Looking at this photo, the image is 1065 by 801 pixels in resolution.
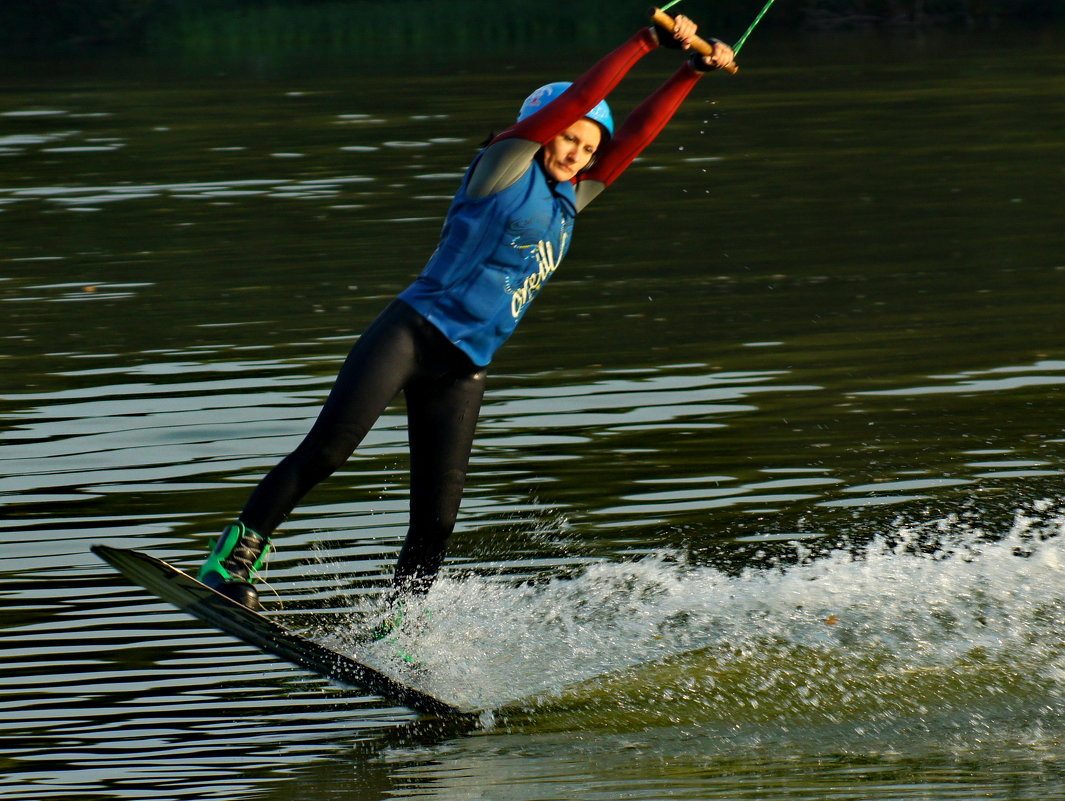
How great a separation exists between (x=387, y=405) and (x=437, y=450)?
0.36 meters

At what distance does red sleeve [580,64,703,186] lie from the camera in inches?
209

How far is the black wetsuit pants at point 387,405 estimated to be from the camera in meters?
5.00

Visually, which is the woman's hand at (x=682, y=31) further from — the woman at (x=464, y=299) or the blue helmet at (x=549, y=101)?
the blue helmet at (x=549, y=101)

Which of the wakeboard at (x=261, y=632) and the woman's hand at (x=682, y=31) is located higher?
the woman's hand at (x=682, y=31)

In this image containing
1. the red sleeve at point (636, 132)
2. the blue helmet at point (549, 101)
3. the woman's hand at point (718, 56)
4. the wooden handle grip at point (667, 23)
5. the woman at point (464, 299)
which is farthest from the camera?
the red sleeve at point (636, 132)

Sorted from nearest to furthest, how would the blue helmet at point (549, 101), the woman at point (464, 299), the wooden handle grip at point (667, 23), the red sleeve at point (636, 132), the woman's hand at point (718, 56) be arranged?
1. the wooden handle grip at point (667, 23)
2. the woman at point (464, 299)
3. the blue helmet at point (549, 101)
4. the woman's hand at point (718, 56)
5. the red sleeve at point (636, 132)

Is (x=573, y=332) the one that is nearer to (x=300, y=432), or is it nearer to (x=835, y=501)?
(x=300, y=432)

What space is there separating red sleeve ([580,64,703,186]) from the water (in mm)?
1469

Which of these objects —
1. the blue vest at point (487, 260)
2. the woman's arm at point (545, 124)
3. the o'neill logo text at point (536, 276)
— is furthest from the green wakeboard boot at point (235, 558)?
the woman's arm at point (545, 124)

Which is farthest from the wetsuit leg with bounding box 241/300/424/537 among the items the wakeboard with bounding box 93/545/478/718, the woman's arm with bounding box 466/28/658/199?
the woman's arm with bounding box 466/28/658/199

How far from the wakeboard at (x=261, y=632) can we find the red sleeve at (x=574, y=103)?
1.51 metres

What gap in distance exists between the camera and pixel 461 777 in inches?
180

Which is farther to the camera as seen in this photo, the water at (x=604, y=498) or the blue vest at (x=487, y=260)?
the blue vest at (x=487, y=260)

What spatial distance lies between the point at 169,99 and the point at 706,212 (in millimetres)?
12879
